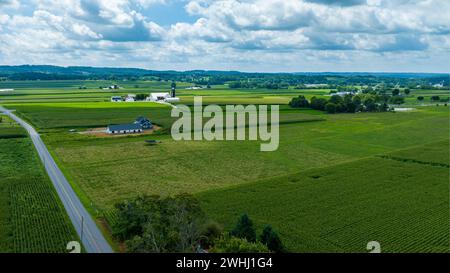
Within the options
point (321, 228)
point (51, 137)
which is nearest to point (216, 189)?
point (321, 228)

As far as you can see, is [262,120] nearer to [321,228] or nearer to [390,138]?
[390,138]

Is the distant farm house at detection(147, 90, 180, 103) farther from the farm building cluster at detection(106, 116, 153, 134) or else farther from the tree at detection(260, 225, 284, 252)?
the tree at detection(260, 225, 284, 252)

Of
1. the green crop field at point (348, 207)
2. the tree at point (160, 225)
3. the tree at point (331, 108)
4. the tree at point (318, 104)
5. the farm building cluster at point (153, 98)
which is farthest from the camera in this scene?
the farm building cluster at point (153, 98)

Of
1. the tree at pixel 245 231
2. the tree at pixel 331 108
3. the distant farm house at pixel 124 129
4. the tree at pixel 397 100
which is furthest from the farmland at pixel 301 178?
the tree at pixel 397 100

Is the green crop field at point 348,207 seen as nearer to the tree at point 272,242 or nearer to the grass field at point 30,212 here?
the tree at point 272,242

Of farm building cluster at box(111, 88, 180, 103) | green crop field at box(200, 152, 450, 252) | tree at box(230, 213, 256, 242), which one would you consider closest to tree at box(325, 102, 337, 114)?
farm building cluster at box(111, 88, 180, 103)

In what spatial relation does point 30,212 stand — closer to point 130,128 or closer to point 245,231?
point 245,231

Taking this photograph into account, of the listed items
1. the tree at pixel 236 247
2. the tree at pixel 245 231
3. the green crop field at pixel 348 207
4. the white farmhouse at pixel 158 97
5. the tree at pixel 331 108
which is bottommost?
the green crop field at pixel 348 207
